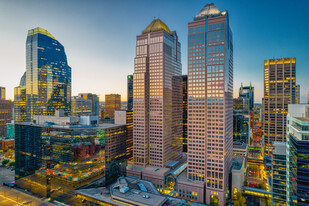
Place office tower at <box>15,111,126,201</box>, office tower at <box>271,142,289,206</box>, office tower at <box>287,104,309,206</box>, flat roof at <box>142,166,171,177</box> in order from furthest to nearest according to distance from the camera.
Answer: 1. flat roof at <box>142,166,171,177</box>
2. office tower at <box>15,111,126,201</box>
3. office tower at <box>271,142,289,206</box>
4. office tower at <box>287,104,309,206</box>

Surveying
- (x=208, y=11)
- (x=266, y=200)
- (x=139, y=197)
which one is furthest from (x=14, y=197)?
(x=208, y=11)

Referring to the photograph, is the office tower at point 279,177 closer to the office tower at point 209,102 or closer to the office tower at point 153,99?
the office tower at point 209,102

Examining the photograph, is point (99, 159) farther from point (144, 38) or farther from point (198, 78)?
point (144, 38)

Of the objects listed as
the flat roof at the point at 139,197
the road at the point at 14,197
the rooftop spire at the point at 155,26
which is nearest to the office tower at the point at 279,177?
the flat roof at the point at 139,197

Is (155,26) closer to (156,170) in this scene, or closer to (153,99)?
(153,99)

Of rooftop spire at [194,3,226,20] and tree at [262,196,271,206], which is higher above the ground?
rooftop spire at [194,3,226,20]

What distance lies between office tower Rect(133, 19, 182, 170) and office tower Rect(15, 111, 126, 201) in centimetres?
1901

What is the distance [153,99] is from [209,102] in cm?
4975

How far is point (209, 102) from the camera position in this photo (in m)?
121

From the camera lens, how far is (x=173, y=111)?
16938cm

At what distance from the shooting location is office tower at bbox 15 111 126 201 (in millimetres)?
117000

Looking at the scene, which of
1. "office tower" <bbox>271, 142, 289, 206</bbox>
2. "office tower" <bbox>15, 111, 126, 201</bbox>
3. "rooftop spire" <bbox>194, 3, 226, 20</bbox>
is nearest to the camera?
"office tower" <bbox>271, 142, 289, 206</bbox>

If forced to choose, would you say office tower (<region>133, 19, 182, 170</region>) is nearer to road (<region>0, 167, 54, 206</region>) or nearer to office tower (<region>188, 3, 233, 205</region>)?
office tower (<region>188, 3, 233, 205</region>)

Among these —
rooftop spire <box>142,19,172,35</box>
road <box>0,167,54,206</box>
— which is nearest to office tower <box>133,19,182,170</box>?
rooftop spire <box>142,19,172,35</box>
